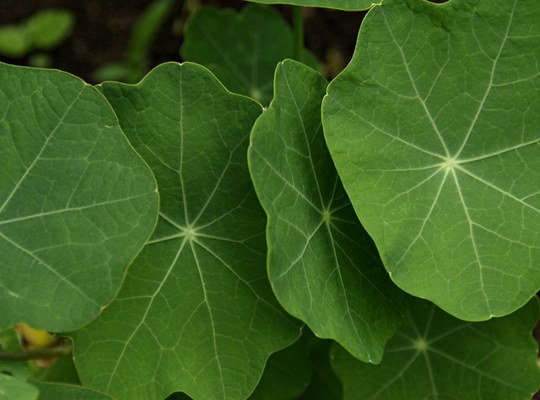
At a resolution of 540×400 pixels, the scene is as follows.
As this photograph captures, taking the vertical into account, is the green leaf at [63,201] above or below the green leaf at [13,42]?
above

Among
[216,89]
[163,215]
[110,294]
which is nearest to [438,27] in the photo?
[216,89]

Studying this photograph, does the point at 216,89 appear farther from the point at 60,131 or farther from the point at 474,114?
the point at 474,114

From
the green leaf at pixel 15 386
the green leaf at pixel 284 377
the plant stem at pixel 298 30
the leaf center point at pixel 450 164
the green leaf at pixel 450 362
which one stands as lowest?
the green leaf at pixel 284 377

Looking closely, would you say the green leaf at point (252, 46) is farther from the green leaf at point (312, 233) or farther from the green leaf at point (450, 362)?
the green leaf at point (312, 233)

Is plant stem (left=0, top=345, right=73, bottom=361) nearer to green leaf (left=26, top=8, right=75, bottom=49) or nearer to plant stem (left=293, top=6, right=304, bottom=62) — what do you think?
plant stem (left=293, top=6, right=304, bottom=62)

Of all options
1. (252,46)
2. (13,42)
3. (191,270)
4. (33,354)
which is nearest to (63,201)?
(191,270)

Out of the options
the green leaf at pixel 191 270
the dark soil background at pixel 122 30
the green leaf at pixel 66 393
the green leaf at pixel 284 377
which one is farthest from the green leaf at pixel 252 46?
the green leaf at pixel 66 393

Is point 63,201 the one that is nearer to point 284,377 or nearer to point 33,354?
point 33,354
